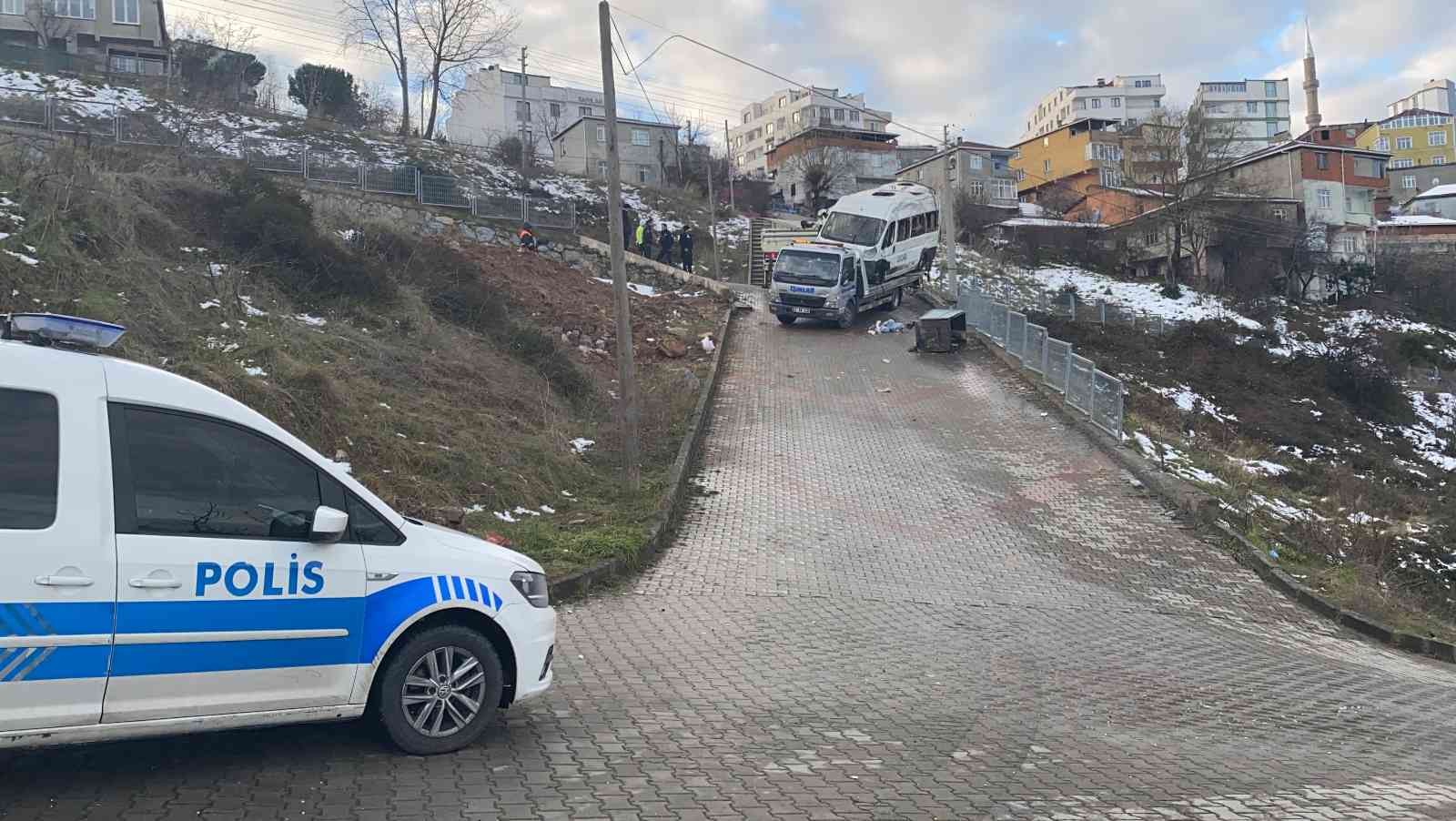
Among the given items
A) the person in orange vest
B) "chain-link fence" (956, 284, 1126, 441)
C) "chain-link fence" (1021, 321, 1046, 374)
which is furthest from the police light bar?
the person in orange vest

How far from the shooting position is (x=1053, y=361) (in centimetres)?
2358

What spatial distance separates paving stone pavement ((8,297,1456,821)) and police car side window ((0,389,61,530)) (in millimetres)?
1198

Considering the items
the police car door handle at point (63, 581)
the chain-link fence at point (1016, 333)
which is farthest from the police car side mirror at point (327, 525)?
the chain-link fence at point (1016, 333)

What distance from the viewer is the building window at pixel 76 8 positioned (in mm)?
57031

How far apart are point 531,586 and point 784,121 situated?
117 metres

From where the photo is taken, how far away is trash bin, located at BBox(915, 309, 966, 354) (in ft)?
93.6

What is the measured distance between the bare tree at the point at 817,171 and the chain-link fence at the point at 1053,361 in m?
40.4

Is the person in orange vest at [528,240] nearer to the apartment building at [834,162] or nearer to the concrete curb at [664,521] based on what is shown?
the concrete curb at [664,521]

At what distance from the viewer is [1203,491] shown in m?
16.2

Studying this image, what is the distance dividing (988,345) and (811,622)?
20482 mm

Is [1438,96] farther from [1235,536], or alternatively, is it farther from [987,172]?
[1235,536]

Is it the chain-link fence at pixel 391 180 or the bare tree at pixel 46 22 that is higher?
the bare tree at pixel 46 22

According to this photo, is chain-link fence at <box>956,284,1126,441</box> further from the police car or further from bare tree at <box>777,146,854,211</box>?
bare tree at <box>777,146,854,211</box>

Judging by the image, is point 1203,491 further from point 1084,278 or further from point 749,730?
point 1084,278
